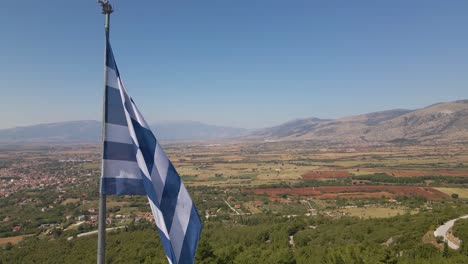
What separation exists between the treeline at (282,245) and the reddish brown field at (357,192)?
25703mm

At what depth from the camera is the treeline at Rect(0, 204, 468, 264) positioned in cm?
1923

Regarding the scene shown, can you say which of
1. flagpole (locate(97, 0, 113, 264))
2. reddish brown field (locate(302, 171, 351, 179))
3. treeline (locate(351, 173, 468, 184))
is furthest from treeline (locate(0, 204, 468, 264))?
reddish brown field (locate(302, 171, 351, 179))

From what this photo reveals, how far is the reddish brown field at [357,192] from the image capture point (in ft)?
217

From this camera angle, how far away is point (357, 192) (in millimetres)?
72000

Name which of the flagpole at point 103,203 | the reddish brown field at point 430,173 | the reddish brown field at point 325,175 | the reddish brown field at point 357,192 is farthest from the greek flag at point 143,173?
the reddish brown field at point 430,173

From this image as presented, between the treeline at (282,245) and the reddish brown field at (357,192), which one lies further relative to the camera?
the reddish brown field at (357,192)

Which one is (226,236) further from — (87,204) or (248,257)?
(87,204)

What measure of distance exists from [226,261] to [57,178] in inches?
4187

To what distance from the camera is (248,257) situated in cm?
2095

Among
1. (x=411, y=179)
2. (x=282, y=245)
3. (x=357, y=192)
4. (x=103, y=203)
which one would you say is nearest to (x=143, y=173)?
(x=103, y=203)

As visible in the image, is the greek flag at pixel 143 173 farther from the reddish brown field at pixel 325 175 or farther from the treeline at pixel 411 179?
the reddish brown field at pixel 325 175

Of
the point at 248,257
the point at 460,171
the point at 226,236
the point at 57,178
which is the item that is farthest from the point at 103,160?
the point at 57,178

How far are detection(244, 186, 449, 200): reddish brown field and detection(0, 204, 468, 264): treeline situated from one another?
25.7m

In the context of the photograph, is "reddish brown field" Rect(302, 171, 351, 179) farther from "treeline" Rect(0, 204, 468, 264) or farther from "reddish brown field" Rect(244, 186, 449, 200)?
"treeline" Rect(0, 204, 468, 264)
